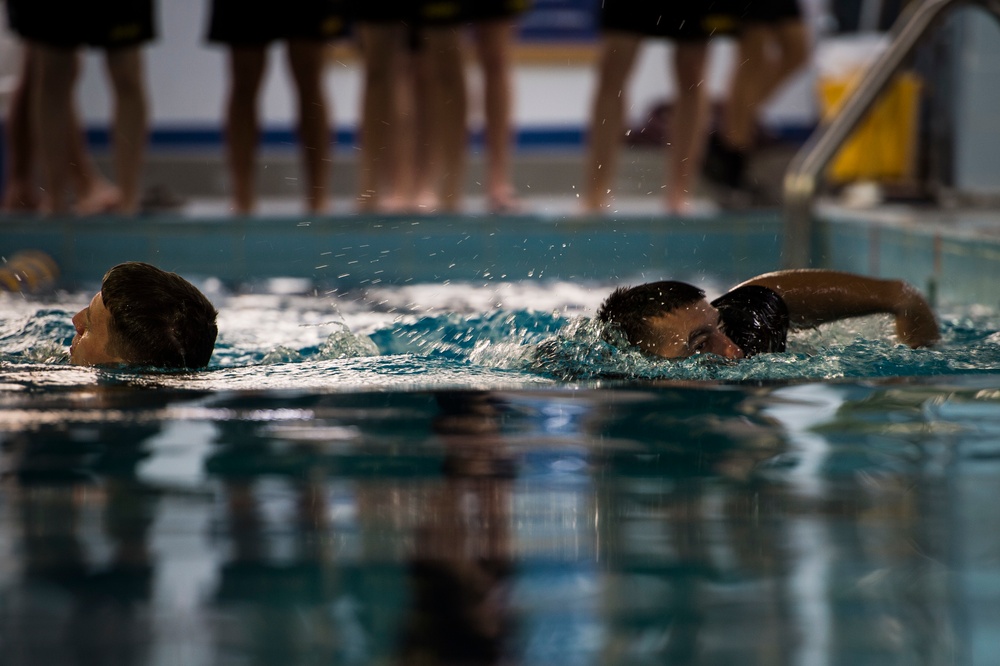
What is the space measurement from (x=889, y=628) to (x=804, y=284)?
1.57m

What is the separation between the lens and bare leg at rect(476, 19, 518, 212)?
14.8 feet

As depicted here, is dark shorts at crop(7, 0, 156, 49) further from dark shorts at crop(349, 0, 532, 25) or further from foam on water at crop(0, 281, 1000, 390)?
foam on water at crop(0, 281, 1000, 390)

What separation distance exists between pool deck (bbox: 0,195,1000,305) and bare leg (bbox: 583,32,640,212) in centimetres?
22

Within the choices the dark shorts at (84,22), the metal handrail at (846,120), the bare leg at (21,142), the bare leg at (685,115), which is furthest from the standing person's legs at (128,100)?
the metal handrail at (846,120)

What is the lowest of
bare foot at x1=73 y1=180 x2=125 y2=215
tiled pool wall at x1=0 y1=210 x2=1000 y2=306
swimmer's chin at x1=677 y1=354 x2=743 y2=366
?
tiled pool wall at x1=0 y1=210 x2=1000 y2=306

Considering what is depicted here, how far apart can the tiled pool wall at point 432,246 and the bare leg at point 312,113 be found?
0.52 ft

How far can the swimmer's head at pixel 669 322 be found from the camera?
2.00m

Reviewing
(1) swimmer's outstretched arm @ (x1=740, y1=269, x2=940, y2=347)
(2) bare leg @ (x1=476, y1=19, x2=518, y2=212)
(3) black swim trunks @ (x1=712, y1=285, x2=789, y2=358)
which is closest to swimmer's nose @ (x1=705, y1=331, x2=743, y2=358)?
(3) black swim trunks @ (x1=712, y1=285, x2=789, y2=358)

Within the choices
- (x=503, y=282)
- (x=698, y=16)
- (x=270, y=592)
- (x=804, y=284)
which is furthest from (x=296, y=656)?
(x=698, y=16)

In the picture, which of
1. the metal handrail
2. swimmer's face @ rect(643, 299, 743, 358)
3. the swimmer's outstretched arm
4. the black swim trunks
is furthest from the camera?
the metal handrail

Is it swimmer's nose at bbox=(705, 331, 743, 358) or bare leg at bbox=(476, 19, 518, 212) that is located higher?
bare leg at bbox=(476, 19, 518, 212)

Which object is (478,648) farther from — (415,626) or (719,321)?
(719,321)

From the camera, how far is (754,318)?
2.32 m

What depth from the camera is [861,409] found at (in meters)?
1.17
